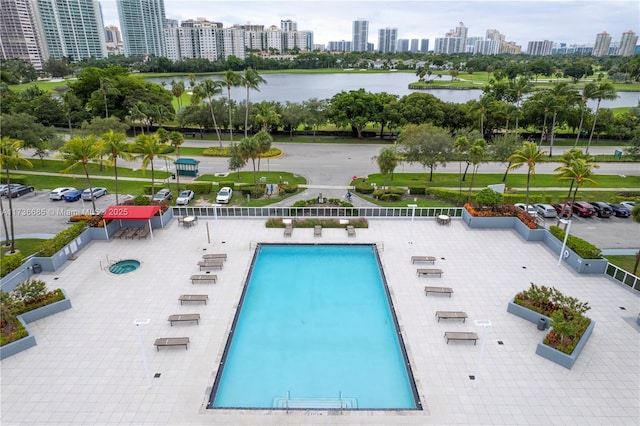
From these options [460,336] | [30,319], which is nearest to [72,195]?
[30,319]

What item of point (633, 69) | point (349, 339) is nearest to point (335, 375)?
point (349, 339)

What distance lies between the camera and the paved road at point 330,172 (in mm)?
32094

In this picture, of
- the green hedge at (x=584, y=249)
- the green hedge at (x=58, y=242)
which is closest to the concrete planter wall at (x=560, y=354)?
the green hedge at (x=584, y=249)

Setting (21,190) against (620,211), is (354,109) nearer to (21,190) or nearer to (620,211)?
(620,211)

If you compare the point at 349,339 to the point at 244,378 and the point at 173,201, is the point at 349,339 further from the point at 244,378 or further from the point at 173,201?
the point at 173,201

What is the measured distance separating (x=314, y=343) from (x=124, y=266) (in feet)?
45.0

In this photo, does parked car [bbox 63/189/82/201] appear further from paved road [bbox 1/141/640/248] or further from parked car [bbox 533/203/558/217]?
parked car [bbox 533/203/558/217]

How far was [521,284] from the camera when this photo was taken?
71.4 feet

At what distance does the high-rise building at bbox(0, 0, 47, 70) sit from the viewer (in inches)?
6575

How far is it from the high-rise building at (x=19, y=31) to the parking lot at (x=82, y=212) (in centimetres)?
17939

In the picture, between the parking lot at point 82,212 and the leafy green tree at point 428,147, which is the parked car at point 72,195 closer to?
the parking lot at point 82,212

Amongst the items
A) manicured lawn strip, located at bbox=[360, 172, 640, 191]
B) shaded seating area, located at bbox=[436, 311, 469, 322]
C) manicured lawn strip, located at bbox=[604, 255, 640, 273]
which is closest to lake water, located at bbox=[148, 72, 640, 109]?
manicured lawn strip, located at bbox=[360, 172, 640, 191]

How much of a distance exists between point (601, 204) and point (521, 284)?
69.5ft

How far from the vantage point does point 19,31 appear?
561ft
